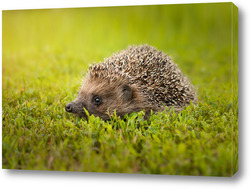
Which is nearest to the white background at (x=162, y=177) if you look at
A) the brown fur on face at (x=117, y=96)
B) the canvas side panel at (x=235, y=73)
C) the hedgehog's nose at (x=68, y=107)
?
the canvas side panel at (x=235, y=73)

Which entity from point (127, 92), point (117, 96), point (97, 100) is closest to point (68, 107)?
point (97, 100)

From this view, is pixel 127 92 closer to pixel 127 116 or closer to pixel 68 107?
pixel 127 116

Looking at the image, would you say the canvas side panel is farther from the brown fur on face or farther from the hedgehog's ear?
the hedgehog's ear

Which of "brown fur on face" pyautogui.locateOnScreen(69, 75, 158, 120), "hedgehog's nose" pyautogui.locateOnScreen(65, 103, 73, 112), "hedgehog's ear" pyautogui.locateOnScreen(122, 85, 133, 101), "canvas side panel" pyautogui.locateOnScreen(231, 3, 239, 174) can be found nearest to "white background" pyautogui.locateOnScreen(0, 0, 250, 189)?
"canvas side panel" pyautogui.locateOnScreen(231, 3, 239, 174)

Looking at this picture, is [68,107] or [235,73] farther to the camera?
[68,107]

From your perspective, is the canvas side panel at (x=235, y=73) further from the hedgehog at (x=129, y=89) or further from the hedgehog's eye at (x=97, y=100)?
the hedgehog's eye at (x=97, y=100)

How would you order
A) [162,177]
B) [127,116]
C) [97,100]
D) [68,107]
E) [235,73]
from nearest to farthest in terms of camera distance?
[162,177] → [235,73] → [68,107] → [127,116] → [97,100]
